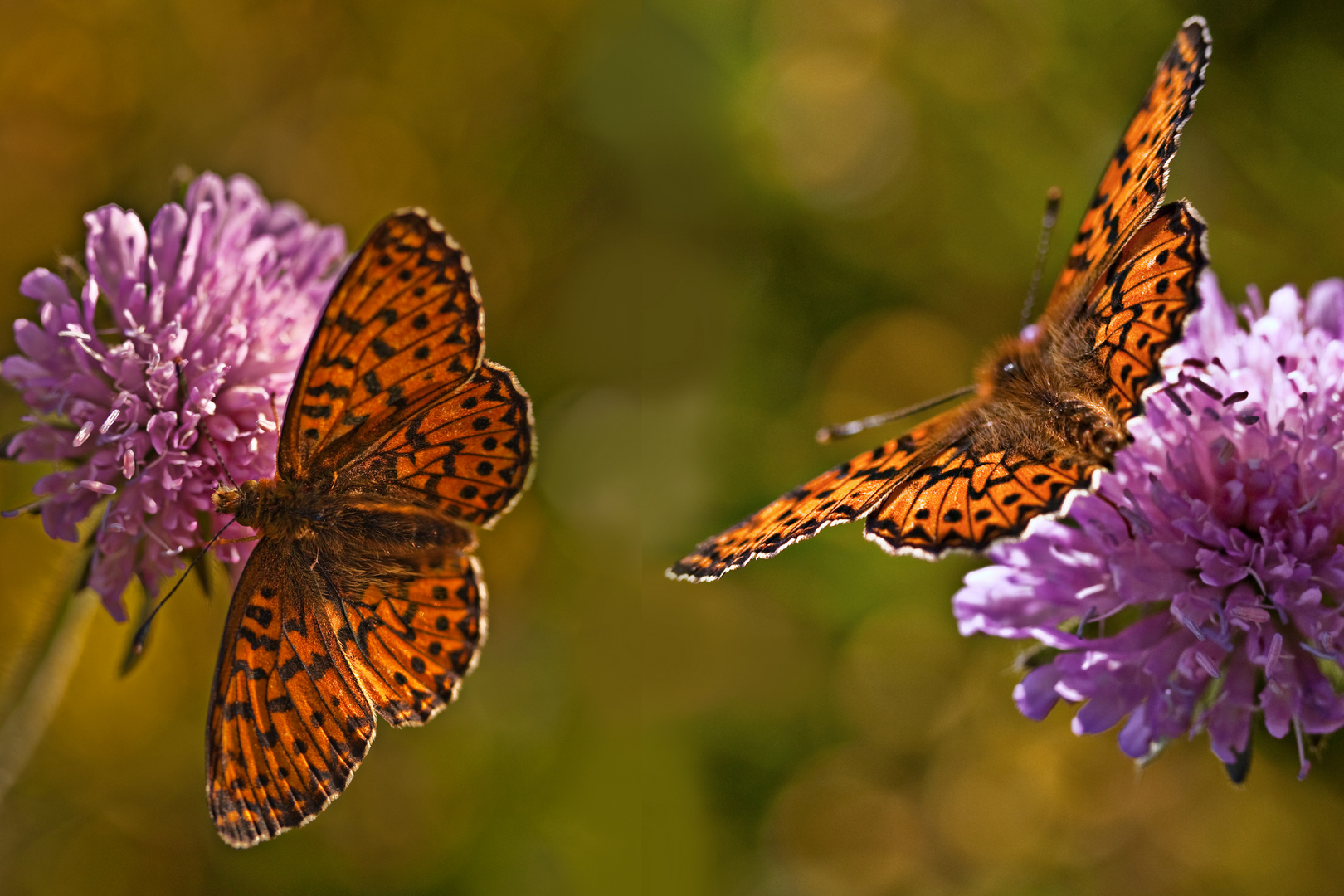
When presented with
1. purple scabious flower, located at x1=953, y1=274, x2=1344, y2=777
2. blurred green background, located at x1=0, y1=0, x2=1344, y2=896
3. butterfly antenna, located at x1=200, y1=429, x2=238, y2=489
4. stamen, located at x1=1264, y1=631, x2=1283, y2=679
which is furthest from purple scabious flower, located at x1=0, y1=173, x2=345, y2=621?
stamen, located at x1=1264, y1=631, x2=1283, y2=679

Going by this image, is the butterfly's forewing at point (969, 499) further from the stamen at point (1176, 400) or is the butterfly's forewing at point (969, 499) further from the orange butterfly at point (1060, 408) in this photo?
the stamen at point (1176, 400)

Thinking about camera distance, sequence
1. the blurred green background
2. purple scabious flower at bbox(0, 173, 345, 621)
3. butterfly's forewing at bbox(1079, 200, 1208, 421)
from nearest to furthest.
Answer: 1. butterfly's forewing at bbox(1079, 200, 1208, 421)
2. purple scabious flower at bbox(0, 173, 345, 621)
3. the blurred green background

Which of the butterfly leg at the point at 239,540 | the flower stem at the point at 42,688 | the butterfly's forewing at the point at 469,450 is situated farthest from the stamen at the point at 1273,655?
the flower stem at the point at 42,688

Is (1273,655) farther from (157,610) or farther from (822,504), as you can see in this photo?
(157,610)

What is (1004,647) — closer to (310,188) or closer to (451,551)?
(451,551)

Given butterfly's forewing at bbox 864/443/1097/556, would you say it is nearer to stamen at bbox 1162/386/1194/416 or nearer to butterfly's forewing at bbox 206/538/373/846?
stamen at bbox 1162/386/1194/416

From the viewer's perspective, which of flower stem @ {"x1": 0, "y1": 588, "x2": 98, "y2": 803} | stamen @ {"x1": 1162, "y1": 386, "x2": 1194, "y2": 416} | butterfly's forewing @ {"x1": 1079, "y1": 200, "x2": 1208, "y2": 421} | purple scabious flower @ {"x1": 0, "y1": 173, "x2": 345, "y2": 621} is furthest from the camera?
flower stem @ {"x1": 0, "y1": 588, "x2": 98, "y2": 803}
